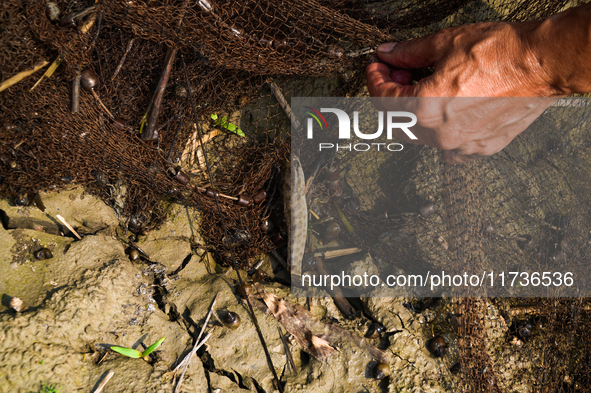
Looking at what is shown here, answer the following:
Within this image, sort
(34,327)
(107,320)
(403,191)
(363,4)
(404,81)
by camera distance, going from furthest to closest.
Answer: (403,191) → (363,4) → (404,81) → (107,320) → (34,327)

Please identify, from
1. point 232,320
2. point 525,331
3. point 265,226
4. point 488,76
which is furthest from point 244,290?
point 525,331

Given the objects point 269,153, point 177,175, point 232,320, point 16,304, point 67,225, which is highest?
point 269,153

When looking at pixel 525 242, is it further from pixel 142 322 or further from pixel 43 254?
pixel 43 254

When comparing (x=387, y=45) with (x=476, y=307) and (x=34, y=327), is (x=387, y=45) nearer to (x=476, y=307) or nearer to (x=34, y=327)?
(x=476, y=307)

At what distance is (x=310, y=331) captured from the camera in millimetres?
3424

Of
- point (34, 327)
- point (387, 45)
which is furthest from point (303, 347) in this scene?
point (387, 45)

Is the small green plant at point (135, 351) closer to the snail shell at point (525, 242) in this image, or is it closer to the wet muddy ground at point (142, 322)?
the wet muddy ground at point (142, 322)

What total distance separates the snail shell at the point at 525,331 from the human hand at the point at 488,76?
215 cm

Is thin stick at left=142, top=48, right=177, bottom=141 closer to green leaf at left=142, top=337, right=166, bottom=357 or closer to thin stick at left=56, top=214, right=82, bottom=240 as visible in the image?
thin stick at left=56, top=214, right=82, bottom=240

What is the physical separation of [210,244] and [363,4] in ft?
10.3

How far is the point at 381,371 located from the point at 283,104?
295cm

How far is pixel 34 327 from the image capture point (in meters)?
2.67

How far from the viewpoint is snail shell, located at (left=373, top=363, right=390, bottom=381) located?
10.4 ft

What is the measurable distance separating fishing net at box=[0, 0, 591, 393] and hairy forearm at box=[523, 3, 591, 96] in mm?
1257
